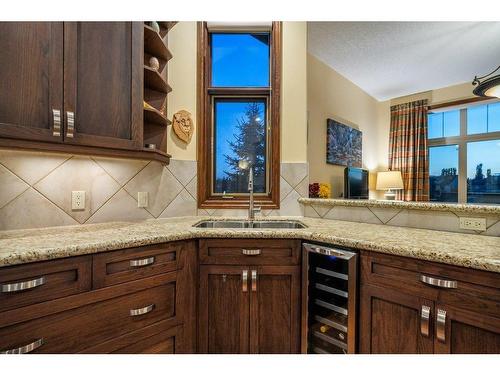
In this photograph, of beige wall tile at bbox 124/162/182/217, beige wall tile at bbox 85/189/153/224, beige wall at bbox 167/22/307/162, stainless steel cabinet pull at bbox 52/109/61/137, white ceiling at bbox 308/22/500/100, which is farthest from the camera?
white ceiling at bbox 308/22/500/100

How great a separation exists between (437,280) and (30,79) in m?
1.92

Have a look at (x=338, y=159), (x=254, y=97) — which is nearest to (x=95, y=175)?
(x=254, y=97)

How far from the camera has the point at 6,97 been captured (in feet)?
3.47

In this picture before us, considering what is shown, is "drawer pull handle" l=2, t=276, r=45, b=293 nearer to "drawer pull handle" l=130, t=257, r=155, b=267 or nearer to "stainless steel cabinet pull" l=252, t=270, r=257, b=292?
"drawer pull handle" l=130, t=257, r=155, b=267

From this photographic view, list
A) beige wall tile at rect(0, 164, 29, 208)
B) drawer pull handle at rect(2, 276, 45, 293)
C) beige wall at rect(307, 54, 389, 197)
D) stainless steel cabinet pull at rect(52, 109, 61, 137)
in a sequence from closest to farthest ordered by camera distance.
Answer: drawer pull handle at rect(2, 276, 45, 293) → stainless steel cabinet pull at rect(52, 109, 61, 137) → beige wall tile at rect(0, 164, 29, 208) → beige wall at rect(307, 54, 389, 197)

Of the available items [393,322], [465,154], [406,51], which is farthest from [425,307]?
[465,154]

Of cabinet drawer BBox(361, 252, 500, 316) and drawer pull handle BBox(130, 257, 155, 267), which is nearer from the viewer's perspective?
cabinet drawer BBox(361, 252, 500, 316)

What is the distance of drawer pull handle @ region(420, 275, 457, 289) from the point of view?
952 millimetres

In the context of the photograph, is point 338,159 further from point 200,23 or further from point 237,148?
point 200,23

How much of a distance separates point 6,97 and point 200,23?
5.01ft

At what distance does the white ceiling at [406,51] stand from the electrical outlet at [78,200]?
8.95ft

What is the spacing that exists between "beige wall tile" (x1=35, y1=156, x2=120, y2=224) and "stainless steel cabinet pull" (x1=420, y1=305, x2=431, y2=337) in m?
1.79

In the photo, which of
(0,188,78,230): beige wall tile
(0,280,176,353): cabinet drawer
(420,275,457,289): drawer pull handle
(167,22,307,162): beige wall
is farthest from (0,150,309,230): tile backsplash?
(420,275,457,289): drawer pull handle

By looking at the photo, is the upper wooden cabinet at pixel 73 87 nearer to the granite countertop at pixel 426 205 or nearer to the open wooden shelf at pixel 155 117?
the open wooden shelf at pixel 155 117
